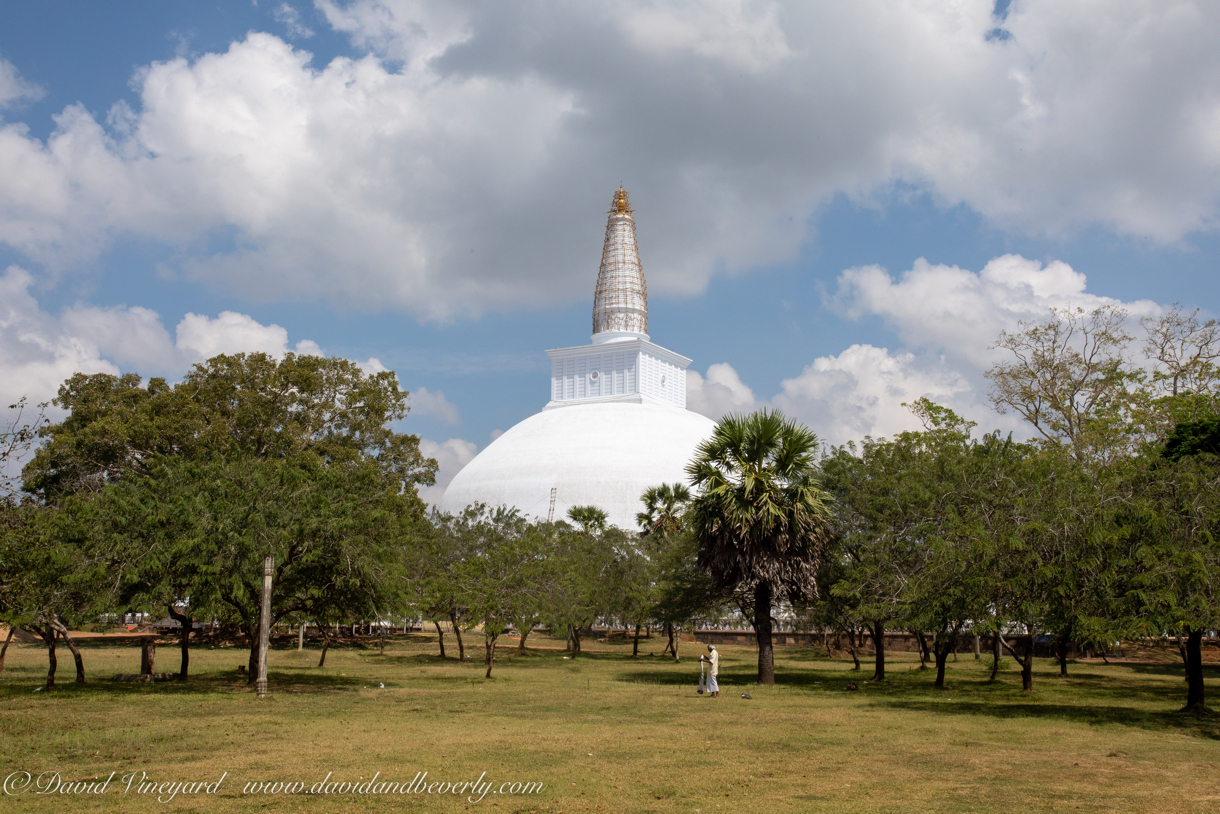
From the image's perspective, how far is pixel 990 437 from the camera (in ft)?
A: 78.3

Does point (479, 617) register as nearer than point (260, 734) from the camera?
No

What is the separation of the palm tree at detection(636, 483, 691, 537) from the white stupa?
1064 centimetres

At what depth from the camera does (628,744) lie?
12.2 meters

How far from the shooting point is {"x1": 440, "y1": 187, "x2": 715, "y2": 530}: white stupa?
5638 cm

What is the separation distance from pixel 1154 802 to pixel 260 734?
10748 mm

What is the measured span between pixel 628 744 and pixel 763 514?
33.9ft

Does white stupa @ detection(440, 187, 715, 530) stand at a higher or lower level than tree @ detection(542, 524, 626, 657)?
higher

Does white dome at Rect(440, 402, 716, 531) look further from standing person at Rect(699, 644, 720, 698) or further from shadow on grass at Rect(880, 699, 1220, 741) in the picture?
shadow on grass at Rect(880, 699, 1220, 741)

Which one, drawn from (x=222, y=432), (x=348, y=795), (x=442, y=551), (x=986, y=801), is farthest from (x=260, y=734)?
(x=222, y=432)

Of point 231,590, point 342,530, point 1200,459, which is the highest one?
point 1200,459

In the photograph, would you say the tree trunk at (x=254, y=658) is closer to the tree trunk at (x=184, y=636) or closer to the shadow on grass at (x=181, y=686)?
the shadow on grass at (x=181, y=686)

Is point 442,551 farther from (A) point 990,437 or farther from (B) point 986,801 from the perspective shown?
(B) point 986,801

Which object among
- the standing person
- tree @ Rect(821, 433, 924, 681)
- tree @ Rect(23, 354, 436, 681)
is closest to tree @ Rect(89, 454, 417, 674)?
tree @ Rect(23, 354, 436, 681)

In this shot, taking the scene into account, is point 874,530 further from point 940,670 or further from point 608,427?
point 608,427
